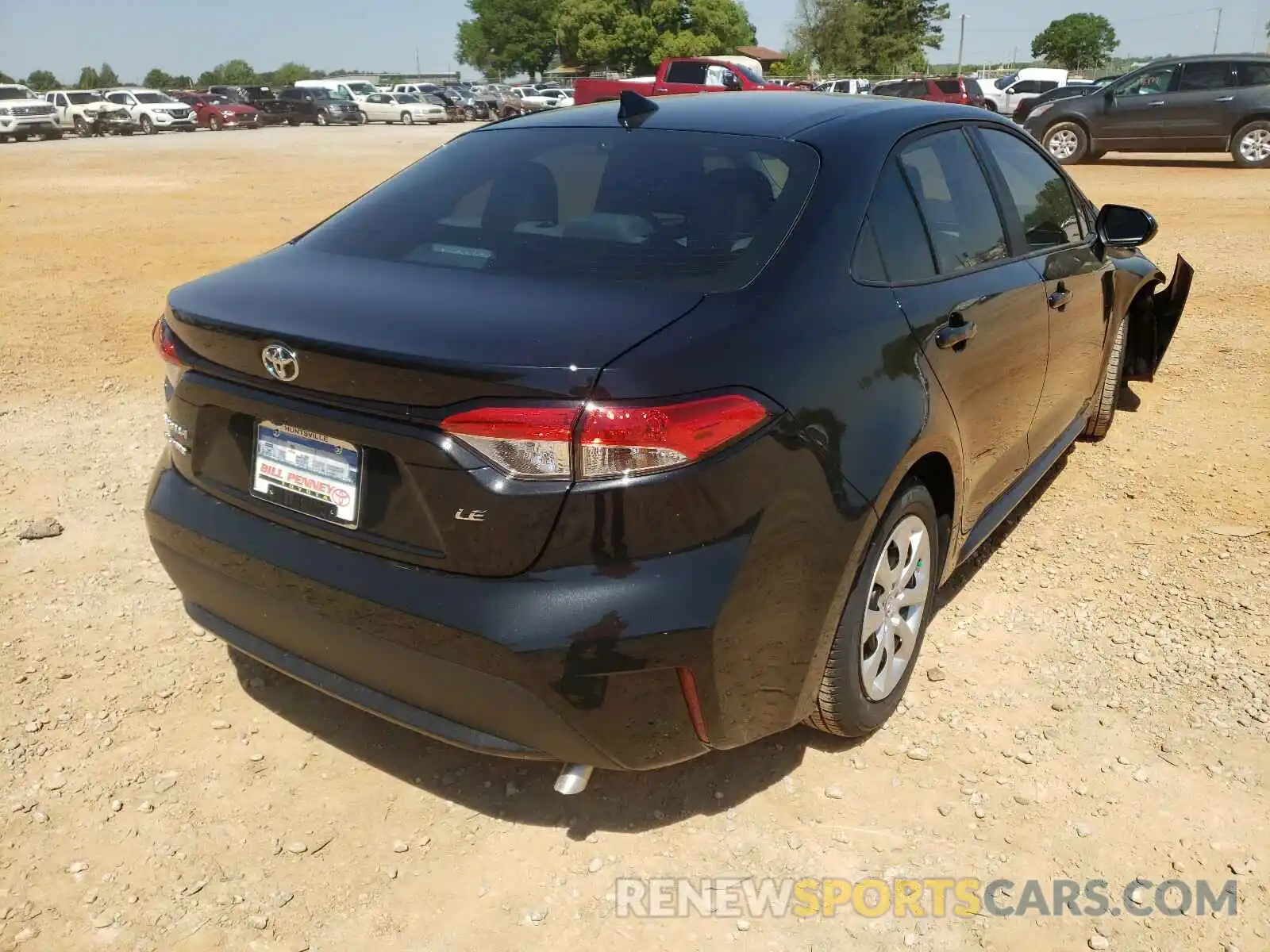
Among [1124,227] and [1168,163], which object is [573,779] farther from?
[1168,163]

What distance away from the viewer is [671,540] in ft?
6.77

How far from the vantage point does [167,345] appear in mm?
2625

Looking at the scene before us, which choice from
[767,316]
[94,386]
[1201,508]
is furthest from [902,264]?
[94,386]

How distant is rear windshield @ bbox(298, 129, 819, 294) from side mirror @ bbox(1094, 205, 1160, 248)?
2147 millimetres

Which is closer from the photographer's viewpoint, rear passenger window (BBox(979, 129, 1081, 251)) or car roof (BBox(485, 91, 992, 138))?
car roof (BBox(485, 91, 992, 138))

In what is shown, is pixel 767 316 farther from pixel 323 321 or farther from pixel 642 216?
pixel 323 321

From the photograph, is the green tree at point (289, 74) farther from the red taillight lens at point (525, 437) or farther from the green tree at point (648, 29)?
the red taillight lens at point (525, 437)

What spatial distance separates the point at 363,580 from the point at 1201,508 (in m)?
3.63

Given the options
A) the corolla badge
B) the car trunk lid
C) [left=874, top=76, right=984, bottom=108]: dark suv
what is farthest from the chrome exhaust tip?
[left=874, top=76, right=984, bottom=108]: dark suv

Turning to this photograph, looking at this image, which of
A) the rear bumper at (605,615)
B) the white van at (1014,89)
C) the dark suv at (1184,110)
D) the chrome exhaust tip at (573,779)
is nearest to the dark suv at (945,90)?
the white van at (1014,89)

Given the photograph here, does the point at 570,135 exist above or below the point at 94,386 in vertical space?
above

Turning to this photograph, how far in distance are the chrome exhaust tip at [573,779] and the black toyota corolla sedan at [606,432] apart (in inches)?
0.7

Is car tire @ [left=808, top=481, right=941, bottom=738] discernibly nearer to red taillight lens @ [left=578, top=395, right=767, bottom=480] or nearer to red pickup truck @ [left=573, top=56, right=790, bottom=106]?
red taillight lens @ [left=578, top=395, right=767, bottom=480]

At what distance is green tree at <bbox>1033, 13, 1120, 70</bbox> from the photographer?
292 ft
